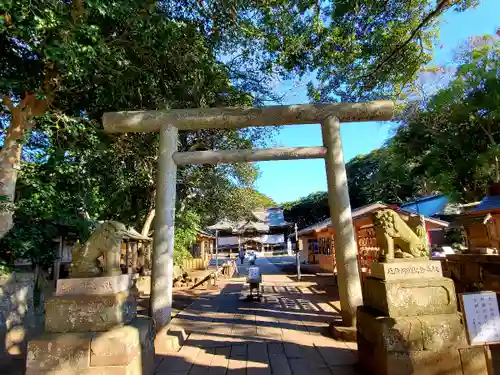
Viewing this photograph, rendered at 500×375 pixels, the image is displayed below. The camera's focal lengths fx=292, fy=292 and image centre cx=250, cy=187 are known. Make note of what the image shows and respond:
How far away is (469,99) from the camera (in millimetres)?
13820

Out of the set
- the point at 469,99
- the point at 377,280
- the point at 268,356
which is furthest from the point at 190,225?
the point at 469,99

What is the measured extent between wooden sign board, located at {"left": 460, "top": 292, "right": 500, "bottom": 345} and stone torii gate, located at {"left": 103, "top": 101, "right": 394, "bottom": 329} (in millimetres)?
2191

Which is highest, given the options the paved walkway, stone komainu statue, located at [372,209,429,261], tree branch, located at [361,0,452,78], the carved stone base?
tree branch, located at [361,0,452,78]

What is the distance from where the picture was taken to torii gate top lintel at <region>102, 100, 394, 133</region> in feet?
17.3

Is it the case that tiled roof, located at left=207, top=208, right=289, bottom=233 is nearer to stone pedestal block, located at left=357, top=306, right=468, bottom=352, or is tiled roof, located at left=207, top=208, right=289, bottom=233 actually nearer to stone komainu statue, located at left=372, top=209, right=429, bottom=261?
stone komainu statue, located at left=372, top=209, right=429, bottom=261

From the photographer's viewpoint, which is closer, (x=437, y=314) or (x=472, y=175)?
(x=437, y=314)

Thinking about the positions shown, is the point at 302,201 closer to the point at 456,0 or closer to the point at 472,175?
the point at 472,175

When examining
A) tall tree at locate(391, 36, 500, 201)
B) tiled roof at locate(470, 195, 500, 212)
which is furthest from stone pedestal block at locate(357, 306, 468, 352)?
tall tree at locate(391, 36, 500, 201)

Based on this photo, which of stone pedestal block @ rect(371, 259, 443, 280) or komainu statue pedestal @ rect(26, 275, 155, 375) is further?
stone pedestal block @ rect(371, 259, 443, 280)

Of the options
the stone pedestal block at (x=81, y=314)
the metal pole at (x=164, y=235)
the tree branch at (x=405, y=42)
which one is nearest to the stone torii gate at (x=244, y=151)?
the metal pole at (x=164, y=235)

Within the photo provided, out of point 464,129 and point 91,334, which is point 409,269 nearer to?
point 91,334

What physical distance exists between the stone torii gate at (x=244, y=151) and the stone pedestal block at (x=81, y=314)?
1731 mm

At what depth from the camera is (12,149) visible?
16.1 ft

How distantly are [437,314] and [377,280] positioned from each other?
25.1 inches
